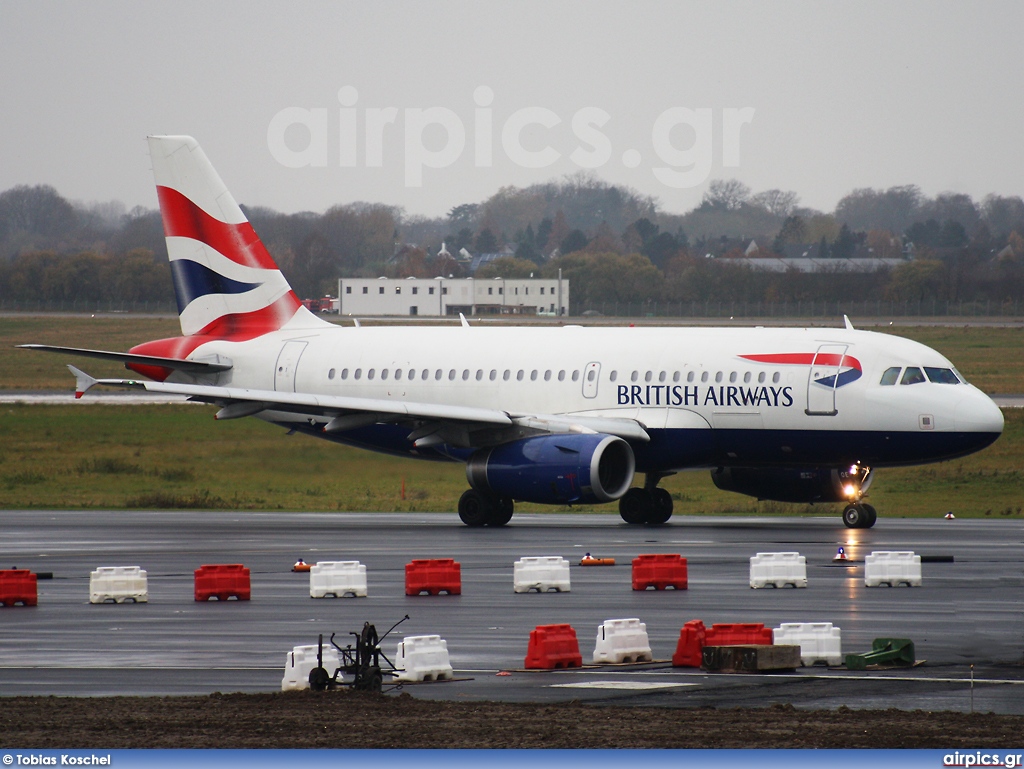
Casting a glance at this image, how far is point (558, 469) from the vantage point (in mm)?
33469

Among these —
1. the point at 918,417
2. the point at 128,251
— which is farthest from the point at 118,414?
the point at 128,251

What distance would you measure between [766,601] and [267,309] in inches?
878

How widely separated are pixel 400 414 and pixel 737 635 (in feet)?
61.6

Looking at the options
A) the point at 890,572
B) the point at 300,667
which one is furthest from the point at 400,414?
the point at 300,667

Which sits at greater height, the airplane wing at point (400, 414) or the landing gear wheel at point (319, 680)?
the airplane wing at point (400, 414)

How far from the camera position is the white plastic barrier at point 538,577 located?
77.7 ft

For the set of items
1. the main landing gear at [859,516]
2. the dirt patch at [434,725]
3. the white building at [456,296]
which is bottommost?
the dirt patch at [434,725]

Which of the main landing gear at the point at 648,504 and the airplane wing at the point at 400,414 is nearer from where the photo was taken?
the airplane wing at the point at 400,414

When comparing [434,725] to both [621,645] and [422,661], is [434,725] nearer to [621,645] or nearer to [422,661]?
[422,661]

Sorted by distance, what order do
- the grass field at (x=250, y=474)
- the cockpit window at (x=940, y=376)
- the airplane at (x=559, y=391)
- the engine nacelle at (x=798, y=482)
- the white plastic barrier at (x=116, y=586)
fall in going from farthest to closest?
the grass field at (x=250, y=474), the engine nacelle at (x=798, y=482), the cockpit window at (x=940, y=376), the airplane at (x=559, y=391), the white plastic barrier at (x=116, y=586)

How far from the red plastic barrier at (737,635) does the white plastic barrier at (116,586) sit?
29.9ft

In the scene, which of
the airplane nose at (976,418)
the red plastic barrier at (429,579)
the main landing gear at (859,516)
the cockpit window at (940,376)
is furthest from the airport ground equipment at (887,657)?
the main landing gear at (859,516)

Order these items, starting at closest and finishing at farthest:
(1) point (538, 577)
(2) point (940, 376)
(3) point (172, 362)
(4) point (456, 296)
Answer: (1) point (538, 577) → (2) point (940, 376) → (3) point (172, 362) → (4) point (456, 296)

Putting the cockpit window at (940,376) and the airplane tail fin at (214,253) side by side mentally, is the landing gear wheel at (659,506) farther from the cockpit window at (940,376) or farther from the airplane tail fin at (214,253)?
the airplane tail fin at (214,253)
